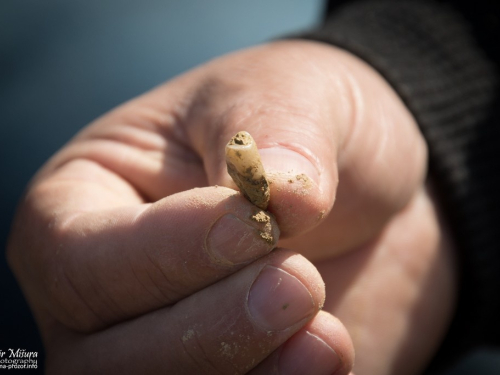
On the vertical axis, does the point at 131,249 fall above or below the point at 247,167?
below

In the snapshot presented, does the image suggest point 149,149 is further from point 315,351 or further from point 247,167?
point 315,351

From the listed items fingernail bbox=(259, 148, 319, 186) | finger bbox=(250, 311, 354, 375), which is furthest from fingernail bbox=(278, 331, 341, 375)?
fingernail bbox=(259, 148, 319, 186)

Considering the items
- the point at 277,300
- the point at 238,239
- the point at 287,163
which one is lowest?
the point at 277,300

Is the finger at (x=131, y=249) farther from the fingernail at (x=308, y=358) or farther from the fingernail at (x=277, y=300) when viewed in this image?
the fingernail at (x=308, y=358)

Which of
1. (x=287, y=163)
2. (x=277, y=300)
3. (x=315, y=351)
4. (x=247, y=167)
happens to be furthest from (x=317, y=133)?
(x=315, y=351)

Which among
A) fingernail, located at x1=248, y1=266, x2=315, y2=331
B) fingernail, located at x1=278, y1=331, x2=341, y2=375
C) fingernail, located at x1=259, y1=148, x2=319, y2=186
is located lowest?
fingernail, located at x1=278, y1=331, x2=341, y2=375

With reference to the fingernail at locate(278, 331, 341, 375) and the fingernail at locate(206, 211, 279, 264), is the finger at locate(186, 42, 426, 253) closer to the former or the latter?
the fingernail at locate(206, 211, 279, 264)

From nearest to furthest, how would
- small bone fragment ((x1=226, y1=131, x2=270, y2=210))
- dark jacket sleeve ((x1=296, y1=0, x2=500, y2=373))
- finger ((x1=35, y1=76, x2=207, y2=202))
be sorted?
small bone fragment ((x1=226, y1=131, x2=270, y2=210)) → finger ((x1=35, y1=76, x2=207, y2=202)) → dark jacket sleeve ((x1=296, y1=0, x2=500, y2=373))
